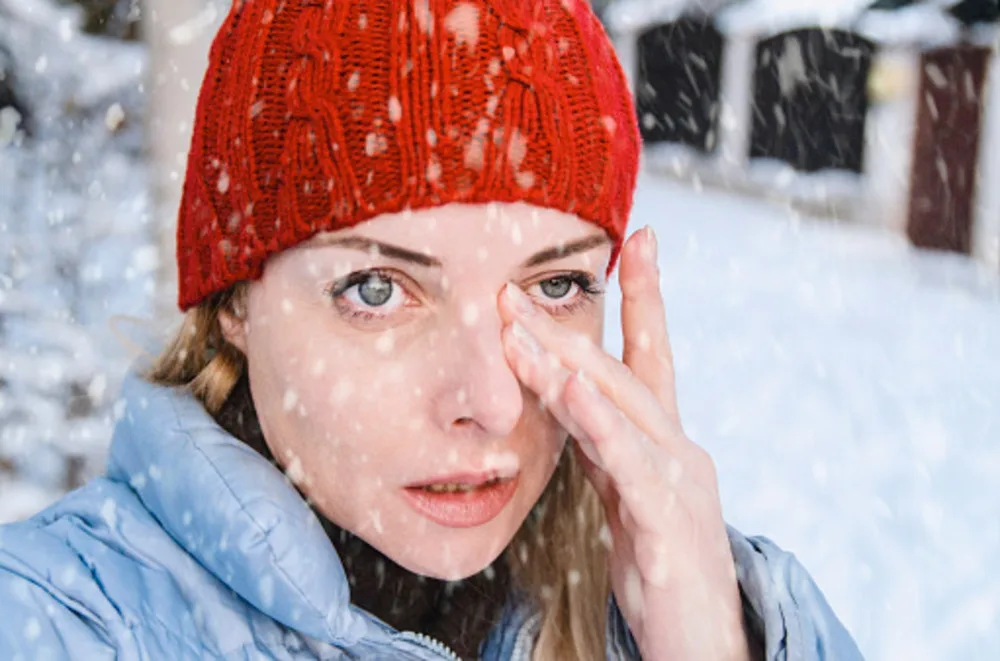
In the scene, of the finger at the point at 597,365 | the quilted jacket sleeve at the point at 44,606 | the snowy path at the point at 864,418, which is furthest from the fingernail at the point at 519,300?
the snowy path at the point at 864,418

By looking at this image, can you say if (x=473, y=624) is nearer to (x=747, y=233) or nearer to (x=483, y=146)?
(x=483, y=146)

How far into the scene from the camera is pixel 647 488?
1.79 m

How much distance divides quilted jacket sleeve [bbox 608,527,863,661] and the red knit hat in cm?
73

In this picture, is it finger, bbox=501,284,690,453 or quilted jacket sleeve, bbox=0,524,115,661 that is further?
finger, bbox=501,284,690,453

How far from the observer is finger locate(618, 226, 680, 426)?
6.54 feet

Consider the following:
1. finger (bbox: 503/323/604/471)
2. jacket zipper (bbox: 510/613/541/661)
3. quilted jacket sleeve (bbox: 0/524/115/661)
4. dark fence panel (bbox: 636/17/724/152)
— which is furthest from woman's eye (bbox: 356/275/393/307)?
Answer: dark fence panel (bbox: 636/17/724/152)

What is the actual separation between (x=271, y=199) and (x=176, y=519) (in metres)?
0.58

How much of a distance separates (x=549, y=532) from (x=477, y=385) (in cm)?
71

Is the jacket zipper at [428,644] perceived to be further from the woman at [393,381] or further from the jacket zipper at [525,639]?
the jacket zipper at [525,639]

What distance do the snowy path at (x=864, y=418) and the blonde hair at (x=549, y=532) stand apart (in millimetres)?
2058

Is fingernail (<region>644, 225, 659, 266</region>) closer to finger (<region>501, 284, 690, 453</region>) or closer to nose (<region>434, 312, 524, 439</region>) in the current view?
finger (<region>501, 284, 690, 453</region>)

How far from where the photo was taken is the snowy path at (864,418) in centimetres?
428

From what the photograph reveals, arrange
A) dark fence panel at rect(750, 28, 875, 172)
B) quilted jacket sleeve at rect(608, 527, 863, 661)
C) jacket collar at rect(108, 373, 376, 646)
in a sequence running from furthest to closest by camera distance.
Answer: dark fence panel at rect(750, 28, 875, 172)
quilted jacket sleeve at rect(608, 527, 863, 661)
jacket collar at rect(108, 373, 376, 646)

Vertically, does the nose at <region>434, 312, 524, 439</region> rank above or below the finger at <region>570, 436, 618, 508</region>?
above
